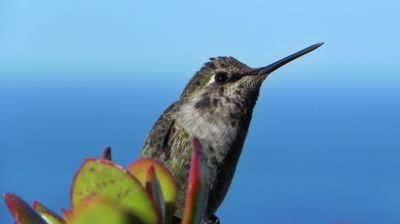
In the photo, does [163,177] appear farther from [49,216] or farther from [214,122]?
[214,122]

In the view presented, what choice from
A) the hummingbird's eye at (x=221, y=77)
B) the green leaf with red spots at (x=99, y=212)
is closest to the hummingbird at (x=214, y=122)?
the hummingbird's eye at (x=221, y=77)

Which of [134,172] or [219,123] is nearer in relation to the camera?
[134,172]

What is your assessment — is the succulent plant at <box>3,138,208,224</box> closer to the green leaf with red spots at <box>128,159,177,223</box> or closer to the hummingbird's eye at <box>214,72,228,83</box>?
the green leaf with red spots at <box>128,159,177,223</box>

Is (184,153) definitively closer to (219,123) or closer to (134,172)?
(219,123)

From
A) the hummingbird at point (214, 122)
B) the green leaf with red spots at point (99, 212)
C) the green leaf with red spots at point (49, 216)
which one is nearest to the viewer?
the green leaf with red spots at point (99, 212)

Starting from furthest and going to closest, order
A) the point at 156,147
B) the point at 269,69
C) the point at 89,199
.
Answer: the point at 156,147 → the point at 269,69 → the point at 89,199

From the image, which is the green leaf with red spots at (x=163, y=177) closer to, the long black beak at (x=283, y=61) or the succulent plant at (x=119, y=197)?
the succulent plant at (x=119, y=197)

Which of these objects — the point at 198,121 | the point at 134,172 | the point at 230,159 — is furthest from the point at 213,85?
the point at 134,172
